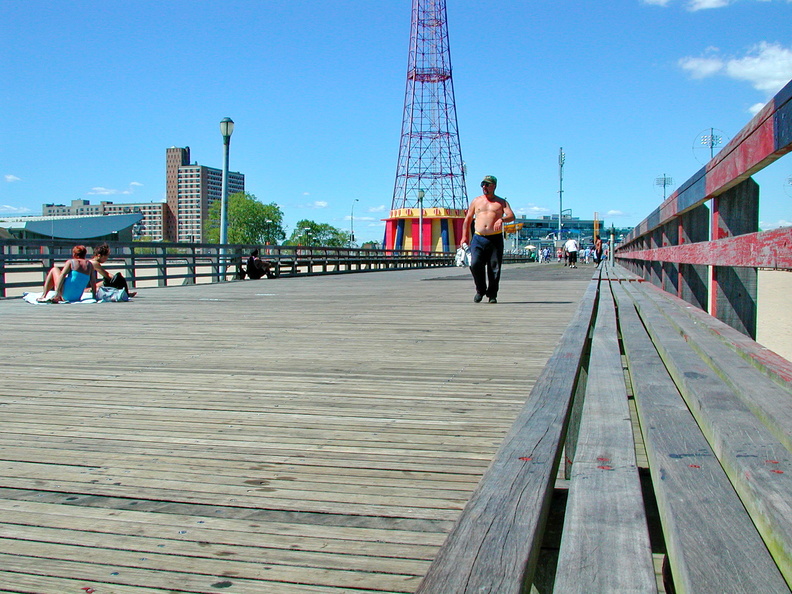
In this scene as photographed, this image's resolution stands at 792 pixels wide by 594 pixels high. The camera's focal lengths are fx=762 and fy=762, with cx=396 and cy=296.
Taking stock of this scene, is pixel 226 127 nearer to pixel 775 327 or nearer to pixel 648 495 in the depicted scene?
pixel 775 327

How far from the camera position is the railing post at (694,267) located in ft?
20.7

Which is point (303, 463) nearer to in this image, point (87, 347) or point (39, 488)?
point (39, 488)

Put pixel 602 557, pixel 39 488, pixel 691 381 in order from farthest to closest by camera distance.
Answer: pixel 691 381, pixel 39 488, pixel 602 557

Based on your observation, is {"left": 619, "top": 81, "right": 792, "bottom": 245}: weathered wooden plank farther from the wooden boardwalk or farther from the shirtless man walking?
the shirtless man walking

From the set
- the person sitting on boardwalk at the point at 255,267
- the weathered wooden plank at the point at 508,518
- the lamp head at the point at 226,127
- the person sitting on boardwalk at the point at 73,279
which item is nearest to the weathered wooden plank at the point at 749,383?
the weathered wooden plank at the point at 508,518

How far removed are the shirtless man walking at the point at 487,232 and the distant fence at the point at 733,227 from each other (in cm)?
283

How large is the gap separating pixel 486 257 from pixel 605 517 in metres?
8.87

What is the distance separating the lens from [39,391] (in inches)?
158

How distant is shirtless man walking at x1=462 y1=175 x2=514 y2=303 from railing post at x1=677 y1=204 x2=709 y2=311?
3346mm

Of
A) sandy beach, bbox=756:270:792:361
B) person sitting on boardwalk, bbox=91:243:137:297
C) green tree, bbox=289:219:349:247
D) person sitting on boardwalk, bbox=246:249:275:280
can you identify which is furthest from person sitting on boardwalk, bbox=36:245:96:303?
green tree, bbox=289:219:349:247

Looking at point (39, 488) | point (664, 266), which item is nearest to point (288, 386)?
point (39, 488)

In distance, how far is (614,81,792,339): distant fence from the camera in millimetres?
2848

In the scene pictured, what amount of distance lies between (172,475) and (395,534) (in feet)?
3.03

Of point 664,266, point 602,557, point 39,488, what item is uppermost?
point 664,266
